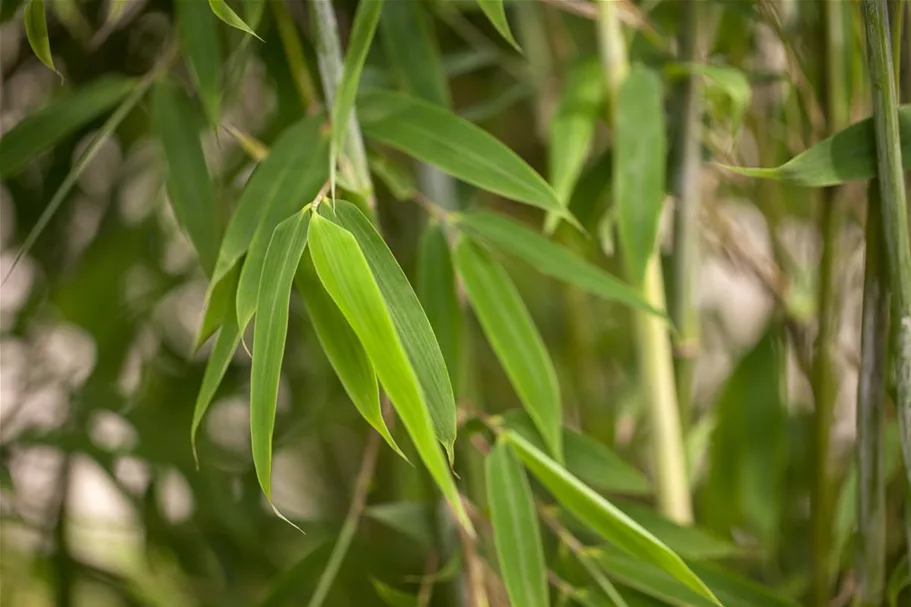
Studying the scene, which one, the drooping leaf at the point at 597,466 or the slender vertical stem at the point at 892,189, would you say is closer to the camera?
the slender vertical stem at the point at 892,189

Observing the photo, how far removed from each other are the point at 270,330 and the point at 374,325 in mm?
42

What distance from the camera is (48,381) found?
74 cm

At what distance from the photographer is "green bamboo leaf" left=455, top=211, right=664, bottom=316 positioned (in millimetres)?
400

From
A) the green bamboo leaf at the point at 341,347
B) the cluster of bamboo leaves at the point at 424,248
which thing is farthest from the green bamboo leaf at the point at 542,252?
the green bamboo leaf at the point at 341,347

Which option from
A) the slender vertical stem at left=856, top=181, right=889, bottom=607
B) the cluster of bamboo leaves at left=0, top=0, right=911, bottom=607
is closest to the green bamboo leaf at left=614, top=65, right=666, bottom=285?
the cluster of bamboo leaves at left=0, top=0, right=911, bottom=607

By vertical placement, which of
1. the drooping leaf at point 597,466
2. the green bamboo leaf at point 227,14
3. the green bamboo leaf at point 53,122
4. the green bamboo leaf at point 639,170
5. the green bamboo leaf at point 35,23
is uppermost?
the green bamboo leaf at point 35,23

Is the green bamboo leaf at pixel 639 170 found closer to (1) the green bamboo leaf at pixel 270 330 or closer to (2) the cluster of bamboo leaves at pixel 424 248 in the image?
(2) the cluster of bamboo leaves at pixel 424 248

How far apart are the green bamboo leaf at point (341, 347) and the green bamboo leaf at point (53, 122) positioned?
0.18 m

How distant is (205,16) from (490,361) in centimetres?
48

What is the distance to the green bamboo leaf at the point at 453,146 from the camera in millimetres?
352

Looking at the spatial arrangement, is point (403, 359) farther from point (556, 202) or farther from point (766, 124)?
point (766, 124)

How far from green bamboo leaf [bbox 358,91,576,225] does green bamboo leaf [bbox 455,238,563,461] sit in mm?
47

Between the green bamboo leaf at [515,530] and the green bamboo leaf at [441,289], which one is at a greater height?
the green bamboo leaf at [441,289]

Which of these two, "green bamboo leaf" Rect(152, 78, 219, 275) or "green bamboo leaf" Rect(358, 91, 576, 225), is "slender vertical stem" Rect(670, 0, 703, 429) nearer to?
"green bamboo leaf" Rect(358, 91, 576, 225)
